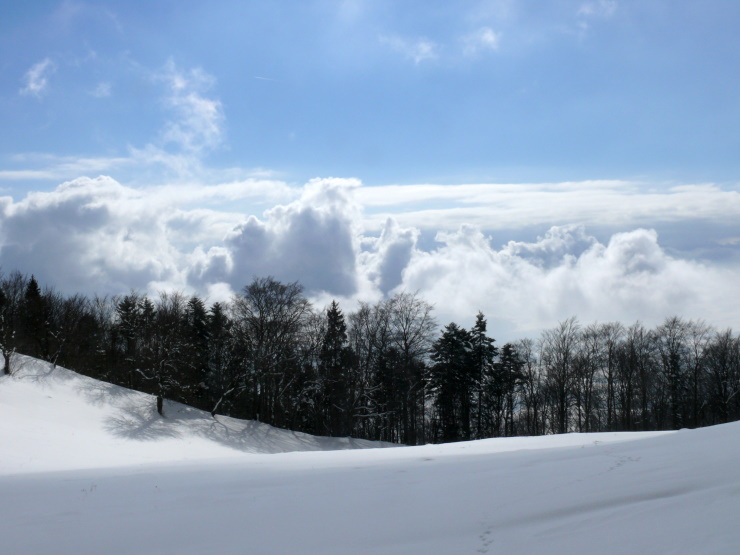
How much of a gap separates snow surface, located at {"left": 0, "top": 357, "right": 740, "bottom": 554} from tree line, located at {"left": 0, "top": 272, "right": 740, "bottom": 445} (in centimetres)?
3615

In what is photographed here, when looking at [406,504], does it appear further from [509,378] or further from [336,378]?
[509,378]

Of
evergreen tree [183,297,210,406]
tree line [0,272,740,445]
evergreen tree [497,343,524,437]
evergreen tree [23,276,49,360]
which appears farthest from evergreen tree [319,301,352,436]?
evergreen tree [23,276,49,360]

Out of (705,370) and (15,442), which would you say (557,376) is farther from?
(15,442)

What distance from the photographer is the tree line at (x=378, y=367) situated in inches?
2063

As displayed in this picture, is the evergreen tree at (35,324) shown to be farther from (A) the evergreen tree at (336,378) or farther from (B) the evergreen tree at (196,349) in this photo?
(A) the evergreen tree at (336,378)

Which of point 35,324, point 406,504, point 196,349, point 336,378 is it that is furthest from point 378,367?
point 406,504

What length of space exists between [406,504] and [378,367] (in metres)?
49.7

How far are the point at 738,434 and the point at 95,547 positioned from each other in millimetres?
12508

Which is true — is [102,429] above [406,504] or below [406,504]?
below

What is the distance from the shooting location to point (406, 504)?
9594mm

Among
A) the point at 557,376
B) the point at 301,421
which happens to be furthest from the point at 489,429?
the point at 301,421

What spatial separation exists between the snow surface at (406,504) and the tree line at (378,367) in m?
36.1

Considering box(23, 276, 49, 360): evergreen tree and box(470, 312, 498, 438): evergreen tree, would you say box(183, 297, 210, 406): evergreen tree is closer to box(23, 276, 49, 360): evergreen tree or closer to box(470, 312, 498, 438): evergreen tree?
box(23, 276, 49, 360): evergreen tree

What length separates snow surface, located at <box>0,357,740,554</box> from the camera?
7125 mm
